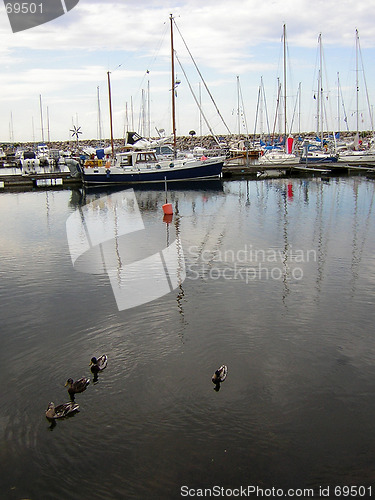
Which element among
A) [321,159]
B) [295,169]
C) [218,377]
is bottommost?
[218,377]

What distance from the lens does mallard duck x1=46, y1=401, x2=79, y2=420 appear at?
8.75 meters

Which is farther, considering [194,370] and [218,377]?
[194,370]

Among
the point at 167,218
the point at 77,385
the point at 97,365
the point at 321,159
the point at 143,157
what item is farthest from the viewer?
the point at 321,159

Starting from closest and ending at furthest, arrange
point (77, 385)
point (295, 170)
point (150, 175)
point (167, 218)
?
point (77, 385) → point (167, 218) → point (150, 175) → point (295, 170)

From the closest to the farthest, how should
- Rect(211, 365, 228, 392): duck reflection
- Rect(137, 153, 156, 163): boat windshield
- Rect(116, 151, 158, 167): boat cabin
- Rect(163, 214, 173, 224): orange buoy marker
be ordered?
Rect(211, 365, 228, 392): duck reflection
Rect(163, 214, 173, 224): orange buoy marker
Rect(116, 151, 158, 167): boat cabin
Rect(137, 153, 156, 163): boat windshield

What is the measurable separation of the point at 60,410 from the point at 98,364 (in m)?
1.63

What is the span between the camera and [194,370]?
10320 mm

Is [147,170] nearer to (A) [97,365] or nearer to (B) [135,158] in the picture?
(B) [135,158]

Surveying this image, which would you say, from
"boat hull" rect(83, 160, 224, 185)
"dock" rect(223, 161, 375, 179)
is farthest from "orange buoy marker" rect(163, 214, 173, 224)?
"dock" rect(223, 161, 375, 179)

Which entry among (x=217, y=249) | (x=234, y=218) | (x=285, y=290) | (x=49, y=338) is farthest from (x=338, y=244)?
(x=49, y=338)

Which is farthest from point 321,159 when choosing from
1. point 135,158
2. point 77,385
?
point 77,385

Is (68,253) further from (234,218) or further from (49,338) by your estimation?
(234,218)

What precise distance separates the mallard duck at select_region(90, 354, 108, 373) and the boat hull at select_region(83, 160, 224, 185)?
135 feet

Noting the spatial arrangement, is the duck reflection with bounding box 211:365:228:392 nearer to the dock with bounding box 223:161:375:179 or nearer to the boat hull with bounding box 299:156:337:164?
the dock with bounding box 223:161:375:179
